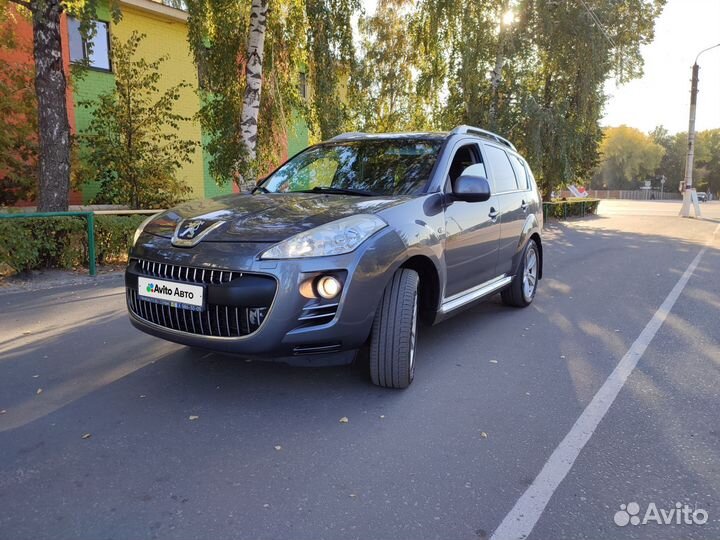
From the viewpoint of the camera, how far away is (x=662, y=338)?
496cm

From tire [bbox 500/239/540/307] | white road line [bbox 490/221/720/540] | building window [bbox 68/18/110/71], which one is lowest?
white road line [bbox 490/221/720/540]

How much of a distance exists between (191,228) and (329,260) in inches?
37.5

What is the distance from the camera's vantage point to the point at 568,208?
83.3 ft

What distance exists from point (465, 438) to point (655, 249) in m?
10.9

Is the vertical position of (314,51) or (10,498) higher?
(314,51)

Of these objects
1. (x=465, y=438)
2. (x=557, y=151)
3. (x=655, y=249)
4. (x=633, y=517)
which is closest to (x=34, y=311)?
(x=465, y=438)

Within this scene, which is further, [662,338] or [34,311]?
[34,311]

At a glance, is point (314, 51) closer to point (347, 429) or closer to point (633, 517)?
point (347, 429)

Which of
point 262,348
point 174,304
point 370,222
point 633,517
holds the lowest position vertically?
point 633,517

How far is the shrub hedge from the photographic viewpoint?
7.14 m

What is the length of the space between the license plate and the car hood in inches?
12.2

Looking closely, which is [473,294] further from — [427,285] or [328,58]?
[328,58]

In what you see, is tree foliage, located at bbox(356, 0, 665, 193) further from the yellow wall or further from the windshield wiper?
the windshield wiper

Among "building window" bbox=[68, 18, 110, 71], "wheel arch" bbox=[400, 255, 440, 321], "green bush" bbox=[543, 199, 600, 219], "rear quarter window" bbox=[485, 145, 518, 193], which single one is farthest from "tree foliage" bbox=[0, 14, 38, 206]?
"green bush" bbox=[543, 199, 600, 219]
